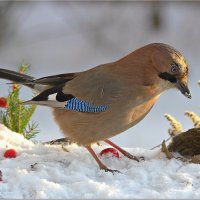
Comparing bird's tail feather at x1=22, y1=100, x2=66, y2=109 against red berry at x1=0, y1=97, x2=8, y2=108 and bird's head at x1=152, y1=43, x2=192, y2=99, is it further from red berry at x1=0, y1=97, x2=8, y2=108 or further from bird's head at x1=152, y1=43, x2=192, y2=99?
bird's head at x1=152, y1=43, x2=192, y2=99

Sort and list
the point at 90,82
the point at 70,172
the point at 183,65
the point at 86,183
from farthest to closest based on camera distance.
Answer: the point at 90,82
the point at 183,65
the point at 70,172
the point at 86,183

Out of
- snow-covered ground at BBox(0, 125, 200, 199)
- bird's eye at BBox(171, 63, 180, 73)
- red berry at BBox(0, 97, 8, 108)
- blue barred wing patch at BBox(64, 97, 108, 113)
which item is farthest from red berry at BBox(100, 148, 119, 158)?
red berry at BBox(0, 97, 8, 108)

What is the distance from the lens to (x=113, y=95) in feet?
10.8

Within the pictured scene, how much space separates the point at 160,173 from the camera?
2.85m

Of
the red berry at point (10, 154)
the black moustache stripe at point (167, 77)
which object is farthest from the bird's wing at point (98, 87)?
the red berry at point (10, 154)

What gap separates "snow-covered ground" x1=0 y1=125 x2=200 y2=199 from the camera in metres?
2.58

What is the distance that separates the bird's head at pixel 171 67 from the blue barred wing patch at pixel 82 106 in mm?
328

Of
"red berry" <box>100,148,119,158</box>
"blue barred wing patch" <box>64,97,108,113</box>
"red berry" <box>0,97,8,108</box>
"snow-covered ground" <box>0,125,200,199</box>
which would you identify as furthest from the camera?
"red berry" <box>0,97,8,108</box>

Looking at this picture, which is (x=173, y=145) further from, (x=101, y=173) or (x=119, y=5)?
(x=119, y=5)

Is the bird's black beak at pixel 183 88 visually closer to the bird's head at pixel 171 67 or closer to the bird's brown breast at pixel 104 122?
the bird's head at pixel 171 67

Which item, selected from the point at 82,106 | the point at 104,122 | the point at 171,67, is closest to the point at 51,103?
the point at 82,106

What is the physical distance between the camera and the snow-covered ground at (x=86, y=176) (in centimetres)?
258

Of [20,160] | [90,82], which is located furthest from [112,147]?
[20,160]

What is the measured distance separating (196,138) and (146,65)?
42 centimetres
